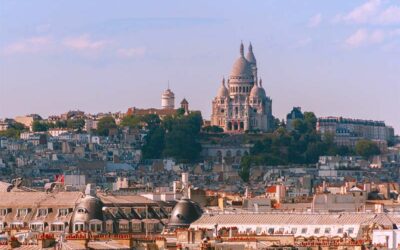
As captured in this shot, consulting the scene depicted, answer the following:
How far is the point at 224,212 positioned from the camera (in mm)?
72312

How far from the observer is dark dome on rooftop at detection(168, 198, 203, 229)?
70.4m

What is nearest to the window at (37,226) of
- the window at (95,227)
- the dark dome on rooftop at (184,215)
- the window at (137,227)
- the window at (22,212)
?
the window at (95,227)

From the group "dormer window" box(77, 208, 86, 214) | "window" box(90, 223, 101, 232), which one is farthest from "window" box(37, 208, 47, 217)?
"window" box(90, 223, 101, 232)

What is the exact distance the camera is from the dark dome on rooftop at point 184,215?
231ft

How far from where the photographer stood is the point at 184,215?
7112cm

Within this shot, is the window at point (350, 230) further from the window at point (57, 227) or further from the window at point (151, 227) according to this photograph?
the window at point (151, 227)

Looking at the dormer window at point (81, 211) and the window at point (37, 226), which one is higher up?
the dormer window at point (81, 211)

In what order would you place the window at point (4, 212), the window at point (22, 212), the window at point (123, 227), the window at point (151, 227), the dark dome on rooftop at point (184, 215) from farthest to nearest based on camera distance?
1. the window at point (4, 212)
2. the window at point (22, 212)
3. the window at point (151, 227)
4. the window at point (123, 227)
5. the dark dome on rooftop at point (184, 215)

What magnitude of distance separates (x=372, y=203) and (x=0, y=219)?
A: 843 inches

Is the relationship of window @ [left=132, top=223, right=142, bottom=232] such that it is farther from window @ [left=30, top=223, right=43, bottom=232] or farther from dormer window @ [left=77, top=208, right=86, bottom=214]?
window @ [left=30, top=223, right=43, bottom=232]

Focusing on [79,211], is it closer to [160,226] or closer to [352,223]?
[160,226]

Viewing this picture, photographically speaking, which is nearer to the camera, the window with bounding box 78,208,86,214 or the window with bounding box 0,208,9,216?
the window with bounding box 78,208,86,214

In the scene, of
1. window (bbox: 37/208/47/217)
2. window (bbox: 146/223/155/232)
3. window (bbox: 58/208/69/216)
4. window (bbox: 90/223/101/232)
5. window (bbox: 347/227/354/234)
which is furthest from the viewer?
window (bbox: 37/208/47/217)

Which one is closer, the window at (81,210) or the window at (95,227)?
the window at (95,227)
